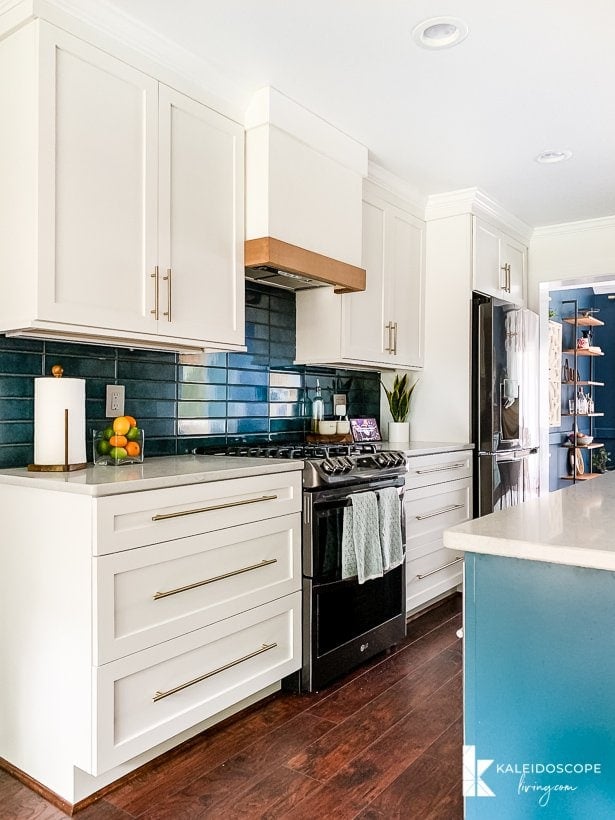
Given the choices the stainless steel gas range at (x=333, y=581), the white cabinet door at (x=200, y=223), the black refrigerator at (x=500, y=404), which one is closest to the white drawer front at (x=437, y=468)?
the black refrigerator at (x=500, y=404)

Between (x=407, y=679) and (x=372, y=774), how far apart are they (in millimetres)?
729

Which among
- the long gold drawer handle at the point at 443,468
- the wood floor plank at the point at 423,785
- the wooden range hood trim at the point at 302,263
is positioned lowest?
the wood floor plank at the point at 423,785

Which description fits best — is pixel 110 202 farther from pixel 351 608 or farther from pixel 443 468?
pixel 443 468

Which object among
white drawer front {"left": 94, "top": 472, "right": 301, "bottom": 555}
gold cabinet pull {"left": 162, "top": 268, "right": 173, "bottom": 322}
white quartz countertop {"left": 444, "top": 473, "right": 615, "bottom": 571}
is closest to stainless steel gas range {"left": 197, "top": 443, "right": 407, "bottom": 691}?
white drawer front {"left": 94, "top": 472, "right": 301, "bottom": 555}

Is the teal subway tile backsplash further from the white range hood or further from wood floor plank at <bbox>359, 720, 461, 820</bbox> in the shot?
wood floor plank at <bbox>359, 720, 461, 820</bbox>

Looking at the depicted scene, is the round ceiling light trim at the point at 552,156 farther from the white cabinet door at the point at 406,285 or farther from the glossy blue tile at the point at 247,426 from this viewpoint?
the glossy blue tile at the point at 247,426

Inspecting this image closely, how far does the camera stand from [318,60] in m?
2.45

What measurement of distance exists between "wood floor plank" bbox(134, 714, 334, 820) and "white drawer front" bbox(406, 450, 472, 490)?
1.35m

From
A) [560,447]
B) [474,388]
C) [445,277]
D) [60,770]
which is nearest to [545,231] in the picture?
[445,277]

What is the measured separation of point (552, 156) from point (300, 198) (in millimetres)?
1466

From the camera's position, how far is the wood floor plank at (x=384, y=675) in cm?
243

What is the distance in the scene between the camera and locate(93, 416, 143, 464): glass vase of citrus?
2.34 metres

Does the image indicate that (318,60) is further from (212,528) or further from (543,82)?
(212,528)

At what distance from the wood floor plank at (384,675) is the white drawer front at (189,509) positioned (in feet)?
2.47
